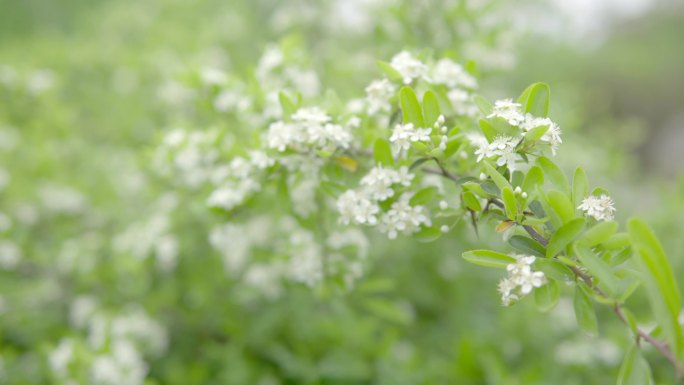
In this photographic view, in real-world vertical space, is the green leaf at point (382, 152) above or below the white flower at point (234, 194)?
below

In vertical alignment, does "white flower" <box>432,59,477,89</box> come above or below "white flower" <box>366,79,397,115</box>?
above

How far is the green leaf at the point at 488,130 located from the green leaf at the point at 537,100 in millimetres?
81

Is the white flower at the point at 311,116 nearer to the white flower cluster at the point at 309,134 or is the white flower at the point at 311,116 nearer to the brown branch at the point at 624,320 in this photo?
the white flower cluster at the point at 309,134

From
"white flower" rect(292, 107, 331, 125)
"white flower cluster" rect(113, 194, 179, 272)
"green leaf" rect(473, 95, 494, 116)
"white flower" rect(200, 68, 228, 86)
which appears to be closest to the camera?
"green leaf" rect(473, 95, 494, 116)

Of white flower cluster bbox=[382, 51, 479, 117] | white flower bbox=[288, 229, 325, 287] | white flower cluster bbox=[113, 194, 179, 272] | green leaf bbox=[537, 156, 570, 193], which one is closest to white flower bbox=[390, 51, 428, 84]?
white flower cluster bbox=[382, 51, 479, 117]

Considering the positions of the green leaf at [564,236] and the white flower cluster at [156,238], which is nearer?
the green leaf at [564,236]

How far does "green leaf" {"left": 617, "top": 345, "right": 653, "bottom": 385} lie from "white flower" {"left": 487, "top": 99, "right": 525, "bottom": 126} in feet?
1.46

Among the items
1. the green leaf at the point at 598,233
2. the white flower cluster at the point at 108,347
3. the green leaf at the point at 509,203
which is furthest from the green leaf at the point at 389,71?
the white flower cluster at the point at 108,347

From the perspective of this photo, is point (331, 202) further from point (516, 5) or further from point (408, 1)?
point (516, 5)

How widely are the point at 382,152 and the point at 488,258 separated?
0.34 meters

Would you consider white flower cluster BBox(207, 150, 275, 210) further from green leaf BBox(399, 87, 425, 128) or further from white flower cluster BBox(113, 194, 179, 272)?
white flower cluster BBox(113, 194, 179, 272)

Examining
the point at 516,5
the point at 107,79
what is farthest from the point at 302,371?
the point at 516,5

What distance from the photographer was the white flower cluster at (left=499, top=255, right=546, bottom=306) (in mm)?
1059

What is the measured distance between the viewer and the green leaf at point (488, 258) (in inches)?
42.8
